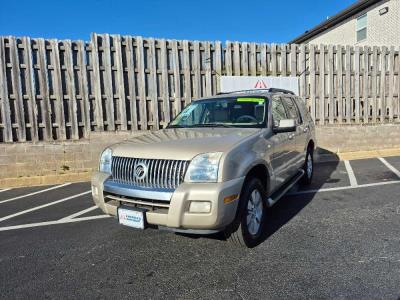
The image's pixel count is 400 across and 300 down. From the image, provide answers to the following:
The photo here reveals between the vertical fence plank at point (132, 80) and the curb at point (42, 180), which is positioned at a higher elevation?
the vertical fence plank at point (132, 80)

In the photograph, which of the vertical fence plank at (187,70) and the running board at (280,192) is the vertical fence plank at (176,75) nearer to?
the vertical fence plank at (187,70)

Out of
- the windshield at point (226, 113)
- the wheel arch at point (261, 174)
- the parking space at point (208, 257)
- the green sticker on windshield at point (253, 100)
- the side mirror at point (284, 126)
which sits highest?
the green sticker on windshield at point (253, 100)

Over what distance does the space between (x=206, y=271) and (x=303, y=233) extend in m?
1.48

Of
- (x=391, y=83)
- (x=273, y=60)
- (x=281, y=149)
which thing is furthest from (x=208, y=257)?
(x=391, y=83)

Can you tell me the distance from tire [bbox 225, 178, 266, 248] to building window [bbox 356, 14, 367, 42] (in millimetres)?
15894

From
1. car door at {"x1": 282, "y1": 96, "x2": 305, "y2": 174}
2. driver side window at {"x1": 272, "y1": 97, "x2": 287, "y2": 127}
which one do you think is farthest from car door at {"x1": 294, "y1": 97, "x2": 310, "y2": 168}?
driver side window at {"x1": 272, "y1": 97, "x2": 287, "y2": 127}

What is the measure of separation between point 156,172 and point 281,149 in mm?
1936

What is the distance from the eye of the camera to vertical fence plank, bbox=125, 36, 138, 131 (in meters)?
8.28

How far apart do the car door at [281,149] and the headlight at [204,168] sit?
1.20 m

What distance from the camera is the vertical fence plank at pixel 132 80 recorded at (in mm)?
8281

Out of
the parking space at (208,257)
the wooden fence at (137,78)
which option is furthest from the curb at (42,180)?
the parking space at (208,257)

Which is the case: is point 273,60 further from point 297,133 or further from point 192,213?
point 192,213

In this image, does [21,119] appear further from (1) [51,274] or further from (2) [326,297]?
(2) [326,297]

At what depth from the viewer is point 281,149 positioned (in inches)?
170
